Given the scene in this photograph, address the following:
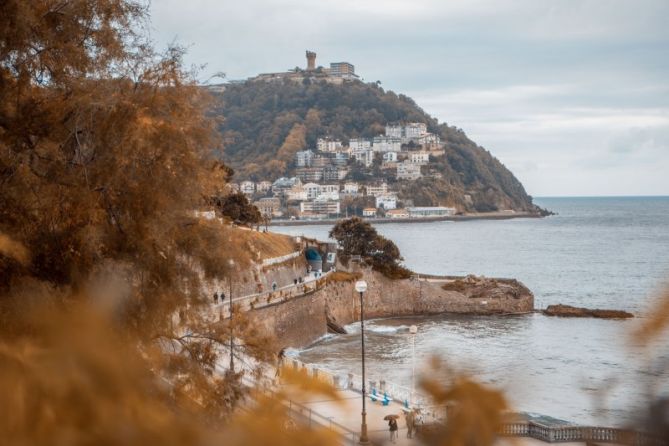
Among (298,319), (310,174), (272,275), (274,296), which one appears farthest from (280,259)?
(310,174)

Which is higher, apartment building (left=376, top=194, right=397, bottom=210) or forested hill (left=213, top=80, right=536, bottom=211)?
forested hill (left=213, top=80, right=536, bottom=211)

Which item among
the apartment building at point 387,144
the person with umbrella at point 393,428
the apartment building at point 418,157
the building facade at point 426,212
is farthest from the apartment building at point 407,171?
the person with umbrella at point 393,428

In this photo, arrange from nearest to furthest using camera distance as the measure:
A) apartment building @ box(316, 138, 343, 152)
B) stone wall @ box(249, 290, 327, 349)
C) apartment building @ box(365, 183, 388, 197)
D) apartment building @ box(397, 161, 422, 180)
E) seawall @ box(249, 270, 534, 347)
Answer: stone wall @ box(249, 290, 327, 349)
seawall @ box(249, 270, 534, 347)
apartment building @ box(365, 183, 388, 197)
apartment building @ box(397, 161, 422, 180)
apartment building @ box(316, 138, 343, 152)

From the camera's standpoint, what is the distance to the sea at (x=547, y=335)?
2184mm

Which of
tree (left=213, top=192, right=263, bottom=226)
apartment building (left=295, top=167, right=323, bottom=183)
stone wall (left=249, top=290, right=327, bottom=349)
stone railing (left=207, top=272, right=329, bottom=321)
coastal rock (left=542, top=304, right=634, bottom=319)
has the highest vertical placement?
apartment building (left=295, top=167, right=323, bottom=183)

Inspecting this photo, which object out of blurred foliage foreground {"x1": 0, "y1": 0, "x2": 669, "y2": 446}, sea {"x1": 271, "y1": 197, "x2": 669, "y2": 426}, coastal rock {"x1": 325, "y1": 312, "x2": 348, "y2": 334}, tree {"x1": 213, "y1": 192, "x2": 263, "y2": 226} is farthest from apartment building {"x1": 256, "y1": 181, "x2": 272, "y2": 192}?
blurred foliage foreground {"x1": 0, "y1": 0, "x2": 669, "y2": 446}

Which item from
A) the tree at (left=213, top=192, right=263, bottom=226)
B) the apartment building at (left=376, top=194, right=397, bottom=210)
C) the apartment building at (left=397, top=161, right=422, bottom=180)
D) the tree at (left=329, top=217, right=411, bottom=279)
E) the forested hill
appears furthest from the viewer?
the forested hill

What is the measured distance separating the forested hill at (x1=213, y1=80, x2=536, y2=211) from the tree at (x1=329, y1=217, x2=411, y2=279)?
115 m

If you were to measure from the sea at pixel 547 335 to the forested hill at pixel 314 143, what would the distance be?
35.9m

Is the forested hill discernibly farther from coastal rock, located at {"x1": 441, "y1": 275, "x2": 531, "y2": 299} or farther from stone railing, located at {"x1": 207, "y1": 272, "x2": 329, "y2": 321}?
stone railing, located at {"x1": 207, "y1": 272, "x2": 329, "y2": 321}

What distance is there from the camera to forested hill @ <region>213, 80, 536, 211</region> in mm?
174125

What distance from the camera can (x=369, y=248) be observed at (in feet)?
162

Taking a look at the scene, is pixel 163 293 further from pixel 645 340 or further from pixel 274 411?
pixel 645 340

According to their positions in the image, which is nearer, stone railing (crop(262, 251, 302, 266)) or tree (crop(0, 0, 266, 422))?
tree (crop(0, 0, 266, 422))
